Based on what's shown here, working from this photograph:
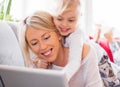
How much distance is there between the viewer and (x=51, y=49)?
3.59 feet

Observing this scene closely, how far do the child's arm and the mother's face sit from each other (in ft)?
0.20

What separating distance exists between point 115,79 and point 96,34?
1.77ft

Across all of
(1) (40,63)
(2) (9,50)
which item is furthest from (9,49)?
(1) (40,63)

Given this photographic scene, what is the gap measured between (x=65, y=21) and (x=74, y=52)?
15 centimetres

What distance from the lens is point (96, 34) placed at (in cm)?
192

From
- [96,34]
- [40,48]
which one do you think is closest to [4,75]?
[40,48]

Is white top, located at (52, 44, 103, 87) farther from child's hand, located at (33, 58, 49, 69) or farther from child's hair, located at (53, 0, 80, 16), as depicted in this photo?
child's hair, located at (53, 0, 80, 16)

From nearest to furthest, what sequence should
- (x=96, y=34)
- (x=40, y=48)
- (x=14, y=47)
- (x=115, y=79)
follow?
1. (x=40, y=48)
2. (x=14, y=47)
3. (x=115, y=79)
4. (x=96, y=34)

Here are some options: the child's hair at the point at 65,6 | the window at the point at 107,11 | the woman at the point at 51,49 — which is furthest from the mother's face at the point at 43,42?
the window at the point at 107,11

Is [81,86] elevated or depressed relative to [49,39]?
depressed

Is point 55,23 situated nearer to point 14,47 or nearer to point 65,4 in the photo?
point 65,4

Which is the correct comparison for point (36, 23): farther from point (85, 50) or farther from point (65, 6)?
point (85, 50)

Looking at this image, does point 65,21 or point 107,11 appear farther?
point 107,11

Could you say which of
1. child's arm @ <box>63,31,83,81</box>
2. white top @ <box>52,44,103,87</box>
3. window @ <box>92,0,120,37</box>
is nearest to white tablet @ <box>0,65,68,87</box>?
child's arm @ <box>63,31,83,81</box>
